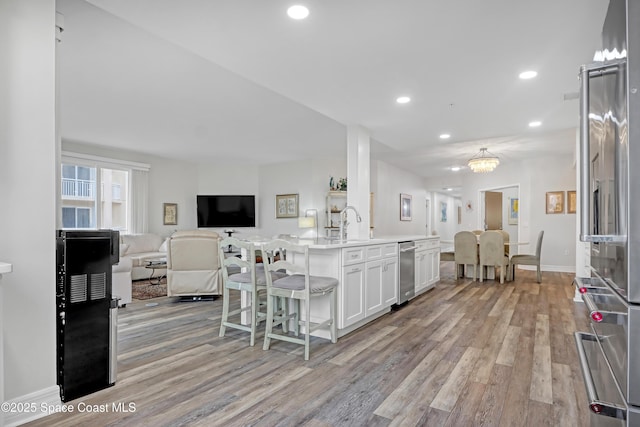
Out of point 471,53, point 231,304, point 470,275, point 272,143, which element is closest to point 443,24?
point 471,53

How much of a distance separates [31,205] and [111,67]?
213cm

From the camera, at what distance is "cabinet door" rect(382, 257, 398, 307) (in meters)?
3.98

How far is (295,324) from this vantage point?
3.34 metres

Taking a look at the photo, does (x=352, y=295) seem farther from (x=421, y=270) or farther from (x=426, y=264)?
(x=426, y=264)

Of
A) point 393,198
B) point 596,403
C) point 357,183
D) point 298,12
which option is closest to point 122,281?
point 357,183

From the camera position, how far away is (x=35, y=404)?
6.17 feet

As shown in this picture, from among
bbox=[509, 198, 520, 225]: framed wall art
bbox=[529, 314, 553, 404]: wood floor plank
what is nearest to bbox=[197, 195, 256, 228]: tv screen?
bbox=[529, 314, 553, 404]: wood floor plank

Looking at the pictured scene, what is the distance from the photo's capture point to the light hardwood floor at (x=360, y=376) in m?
1.96

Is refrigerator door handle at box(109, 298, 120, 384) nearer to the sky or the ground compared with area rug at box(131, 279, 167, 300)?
nearer to the sky

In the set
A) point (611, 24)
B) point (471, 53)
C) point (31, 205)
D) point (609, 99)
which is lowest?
point (31, 205)

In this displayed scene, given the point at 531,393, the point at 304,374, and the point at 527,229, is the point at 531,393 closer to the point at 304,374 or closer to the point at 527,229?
the point at 304,374

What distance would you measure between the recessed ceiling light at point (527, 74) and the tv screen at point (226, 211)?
272 inches

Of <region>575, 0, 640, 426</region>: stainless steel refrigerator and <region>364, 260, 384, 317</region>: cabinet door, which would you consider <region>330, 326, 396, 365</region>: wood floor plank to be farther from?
<region>575, 0, 640, 426</region>: stainless steel refrigerator

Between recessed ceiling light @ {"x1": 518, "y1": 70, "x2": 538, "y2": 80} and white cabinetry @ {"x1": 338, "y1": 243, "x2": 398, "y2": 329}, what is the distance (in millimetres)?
2109
